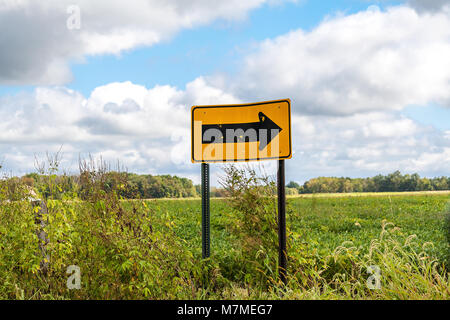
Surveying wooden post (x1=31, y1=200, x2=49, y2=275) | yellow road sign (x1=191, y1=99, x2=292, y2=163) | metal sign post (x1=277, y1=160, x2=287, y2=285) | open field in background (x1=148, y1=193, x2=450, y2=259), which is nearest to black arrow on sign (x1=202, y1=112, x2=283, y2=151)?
yellow road sign (x1=191, y1=99, x2=292, y2=163)

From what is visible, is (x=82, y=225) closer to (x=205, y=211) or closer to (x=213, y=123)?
(x=205, y=211)

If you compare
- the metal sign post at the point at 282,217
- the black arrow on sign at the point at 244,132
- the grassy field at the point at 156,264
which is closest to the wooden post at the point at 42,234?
the grassy field at the point at 156,264

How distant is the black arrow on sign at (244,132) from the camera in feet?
16.7

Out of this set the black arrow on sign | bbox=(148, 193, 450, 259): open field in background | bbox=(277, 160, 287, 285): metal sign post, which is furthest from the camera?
bbox=(148, 193, 450, 259): open field in background

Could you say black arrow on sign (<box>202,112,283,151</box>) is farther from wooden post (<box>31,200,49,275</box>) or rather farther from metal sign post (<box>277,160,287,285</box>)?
wooden post (<box>31,200,49,275</box>)

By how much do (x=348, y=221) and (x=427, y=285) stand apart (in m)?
8.95

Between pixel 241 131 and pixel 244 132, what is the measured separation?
0.14ft

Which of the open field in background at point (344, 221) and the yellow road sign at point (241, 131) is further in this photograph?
the open field in background at point (344, 221)

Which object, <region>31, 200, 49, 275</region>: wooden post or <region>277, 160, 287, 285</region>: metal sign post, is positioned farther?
<region>31, 200, 49, 275</region>: wooden post

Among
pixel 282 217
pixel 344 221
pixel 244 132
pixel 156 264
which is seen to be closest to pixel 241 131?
pixel 244 132

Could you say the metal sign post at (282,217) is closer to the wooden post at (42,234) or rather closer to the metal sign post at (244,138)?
the metal sign post at (244,138)

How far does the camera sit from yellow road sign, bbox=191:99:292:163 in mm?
5016

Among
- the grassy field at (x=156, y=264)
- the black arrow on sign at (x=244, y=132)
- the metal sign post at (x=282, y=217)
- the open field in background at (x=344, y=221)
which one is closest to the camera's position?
the grassy field at (x=156, y=264)

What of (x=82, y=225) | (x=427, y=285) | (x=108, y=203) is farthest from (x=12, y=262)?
(x=427, y=285)
